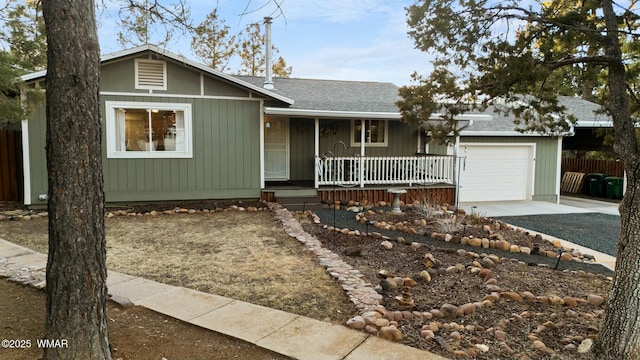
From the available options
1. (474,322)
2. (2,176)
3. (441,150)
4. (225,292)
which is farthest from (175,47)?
(441,150)

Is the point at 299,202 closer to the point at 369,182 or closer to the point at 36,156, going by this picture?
the point at 369,182

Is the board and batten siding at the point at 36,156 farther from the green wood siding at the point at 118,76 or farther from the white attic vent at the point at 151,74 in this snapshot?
the white attic vent at the point at 151,74

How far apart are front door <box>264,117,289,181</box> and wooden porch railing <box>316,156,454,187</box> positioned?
1.67 meters

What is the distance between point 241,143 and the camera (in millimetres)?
10148

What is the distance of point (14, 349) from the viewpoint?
3004mm

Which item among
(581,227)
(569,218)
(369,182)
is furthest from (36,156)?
(569,218)

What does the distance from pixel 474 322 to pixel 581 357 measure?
33.1 inches

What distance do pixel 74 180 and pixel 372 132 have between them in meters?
10.6

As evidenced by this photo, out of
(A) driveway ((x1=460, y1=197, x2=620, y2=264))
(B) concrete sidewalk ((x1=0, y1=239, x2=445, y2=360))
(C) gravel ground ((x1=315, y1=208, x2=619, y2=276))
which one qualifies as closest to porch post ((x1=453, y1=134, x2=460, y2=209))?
(A) driveway ((x1=460, y1=197, x2=620, y2=264))

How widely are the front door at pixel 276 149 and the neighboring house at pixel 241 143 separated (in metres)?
0.03

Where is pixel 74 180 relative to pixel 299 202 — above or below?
above

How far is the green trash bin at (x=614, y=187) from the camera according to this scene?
14562 mm

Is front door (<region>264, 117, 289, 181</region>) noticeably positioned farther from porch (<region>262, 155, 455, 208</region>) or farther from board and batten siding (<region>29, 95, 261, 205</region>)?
board and batten siding (<region>29, 95, 261, 205</region>)

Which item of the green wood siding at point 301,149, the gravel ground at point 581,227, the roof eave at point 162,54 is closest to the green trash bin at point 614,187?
the gravel ground at point 581,227
